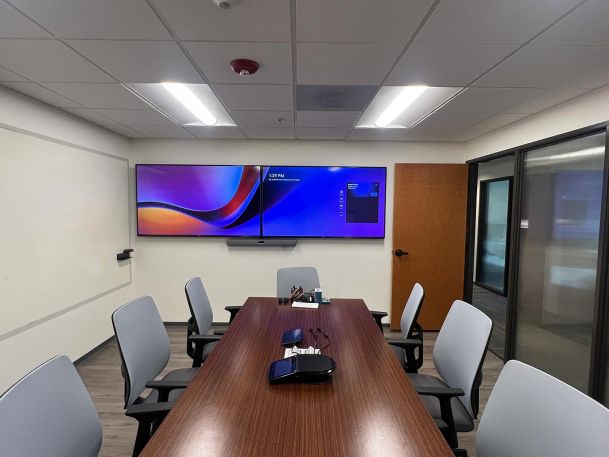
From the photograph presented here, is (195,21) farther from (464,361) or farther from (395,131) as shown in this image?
(395,131)

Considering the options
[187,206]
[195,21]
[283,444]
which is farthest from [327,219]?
[283,444]

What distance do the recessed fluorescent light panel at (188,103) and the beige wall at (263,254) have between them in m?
0.77

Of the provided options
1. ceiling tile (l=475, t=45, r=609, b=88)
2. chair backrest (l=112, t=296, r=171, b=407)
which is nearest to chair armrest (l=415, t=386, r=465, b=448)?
chair backrest (l=112, t=296, r=171, b=407)

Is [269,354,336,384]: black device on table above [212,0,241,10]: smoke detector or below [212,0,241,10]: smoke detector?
below

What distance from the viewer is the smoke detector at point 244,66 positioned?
1800 millimetres

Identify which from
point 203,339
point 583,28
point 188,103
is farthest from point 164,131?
point 583,28

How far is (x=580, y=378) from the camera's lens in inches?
95.8

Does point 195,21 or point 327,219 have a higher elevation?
point 195,21

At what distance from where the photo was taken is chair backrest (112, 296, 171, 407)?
1536 millimetres

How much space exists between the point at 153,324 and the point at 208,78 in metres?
1.66

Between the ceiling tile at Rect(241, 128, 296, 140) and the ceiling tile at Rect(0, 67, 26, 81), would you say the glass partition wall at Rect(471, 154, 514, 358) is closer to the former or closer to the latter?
the ceiling tile at Rect(241, 128, 296, 140)

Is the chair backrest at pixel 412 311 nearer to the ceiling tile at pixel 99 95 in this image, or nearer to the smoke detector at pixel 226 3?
the smoke detector at pixel 226 3

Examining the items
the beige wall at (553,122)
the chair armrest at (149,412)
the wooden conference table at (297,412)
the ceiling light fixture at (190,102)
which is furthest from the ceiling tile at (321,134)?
the chair armrest at (149,412)

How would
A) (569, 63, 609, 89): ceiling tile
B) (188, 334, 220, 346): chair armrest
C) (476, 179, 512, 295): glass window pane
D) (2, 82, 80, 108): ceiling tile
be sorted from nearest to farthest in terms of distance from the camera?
(569, 63, 609, 89): ceiling tile → (188, 334, 220, 346): chair armrest → (2, 82, 80, 108): ceiling tile → (476, 179, 512, 295): glass window pane
